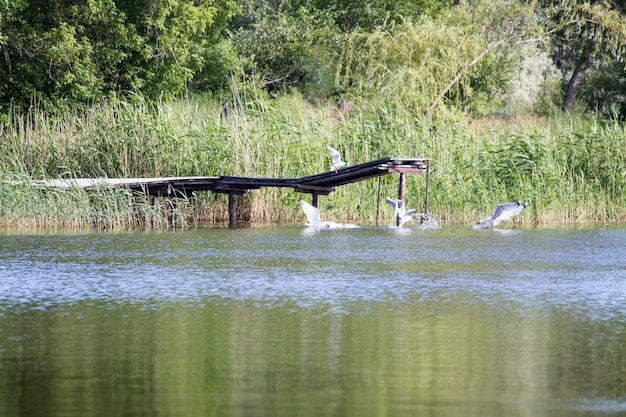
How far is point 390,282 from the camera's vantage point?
1033 cm

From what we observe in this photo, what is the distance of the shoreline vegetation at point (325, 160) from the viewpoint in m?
19.3

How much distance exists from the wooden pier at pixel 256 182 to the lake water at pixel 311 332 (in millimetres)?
3942

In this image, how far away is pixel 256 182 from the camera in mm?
17812

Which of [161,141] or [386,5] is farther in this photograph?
[386,5]

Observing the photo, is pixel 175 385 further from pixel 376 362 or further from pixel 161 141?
pixel 161 141

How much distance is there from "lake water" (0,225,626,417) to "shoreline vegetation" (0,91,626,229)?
5847 millimetres

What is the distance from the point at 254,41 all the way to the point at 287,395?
94.0 ft

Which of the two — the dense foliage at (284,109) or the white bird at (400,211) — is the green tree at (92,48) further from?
Result: the white bird at (400,211)

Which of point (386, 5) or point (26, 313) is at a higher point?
point (386, 5)

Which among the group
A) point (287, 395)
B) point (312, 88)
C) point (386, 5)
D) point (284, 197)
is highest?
point (386, 5)

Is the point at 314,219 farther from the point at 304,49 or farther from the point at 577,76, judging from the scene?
the point at 577,76

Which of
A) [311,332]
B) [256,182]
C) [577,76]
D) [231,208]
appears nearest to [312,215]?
[256,182]

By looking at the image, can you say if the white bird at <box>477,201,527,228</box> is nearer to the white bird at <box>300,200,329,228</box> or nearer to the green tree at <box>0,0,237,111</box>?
the white bird at <box>300,200,329,228</box>

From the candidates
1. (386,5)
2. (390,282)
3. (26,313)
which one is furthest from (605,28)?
(26,313)
